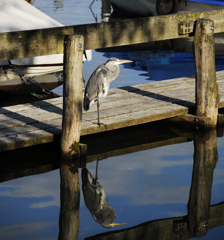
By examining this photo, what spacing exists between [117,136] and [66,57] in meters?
1.75

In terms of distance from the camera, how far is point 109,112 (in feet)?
24.6

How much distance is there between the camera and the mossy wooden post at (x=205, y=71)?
7141mm

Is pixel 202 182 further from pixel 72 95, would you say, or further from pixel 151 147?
pixel 72 95

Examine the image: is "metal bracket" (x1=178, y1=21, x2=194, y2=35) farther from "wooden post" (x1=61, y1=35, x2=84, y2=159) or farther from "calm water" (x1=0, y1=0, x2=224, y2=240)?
"wooden post" (x1=61, y1=35, x2=84, y2=159)

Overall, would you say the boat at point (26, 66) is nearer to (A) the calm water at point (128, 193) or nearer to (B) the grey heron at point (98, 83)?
(B) the grey heron at point (98, 83)

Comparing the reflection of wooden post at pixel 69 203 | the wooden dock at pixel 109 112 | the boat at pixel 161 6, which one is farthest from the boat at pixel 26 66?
the boat at pixel 161 6

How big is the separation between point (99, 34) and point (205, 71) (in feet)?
5.57

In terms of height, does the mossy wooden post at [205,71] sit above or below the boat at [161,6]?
below

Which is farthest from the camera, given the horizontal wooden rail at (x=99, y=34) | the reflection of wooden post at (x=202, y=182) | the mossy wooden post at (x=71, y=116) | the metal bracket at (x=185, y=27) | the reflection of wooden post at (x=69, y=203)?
the metal bracket at (x=185, y=27)

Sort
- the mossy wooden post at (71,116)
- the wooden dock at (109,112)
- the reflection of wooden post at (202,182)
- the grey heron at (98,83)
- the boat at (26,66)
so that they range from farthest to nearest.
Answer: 1. the boat at (26,66)
2. the grey heron at (98,83)
3. the wooden dock at (109,112)
4. the mossy wooden post at (71,116)
5. the reflection of wooden post at (202,182)

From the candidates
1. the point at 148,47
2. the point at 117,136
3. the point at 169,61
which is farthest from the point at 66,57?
the point at 148,47

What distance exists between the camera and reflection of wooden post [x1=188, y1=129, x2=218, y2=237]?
5004 mm

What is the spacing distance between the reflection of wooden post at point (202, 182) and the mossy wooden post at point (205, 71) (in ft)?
1.08

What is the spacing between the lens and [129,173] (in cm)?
625
